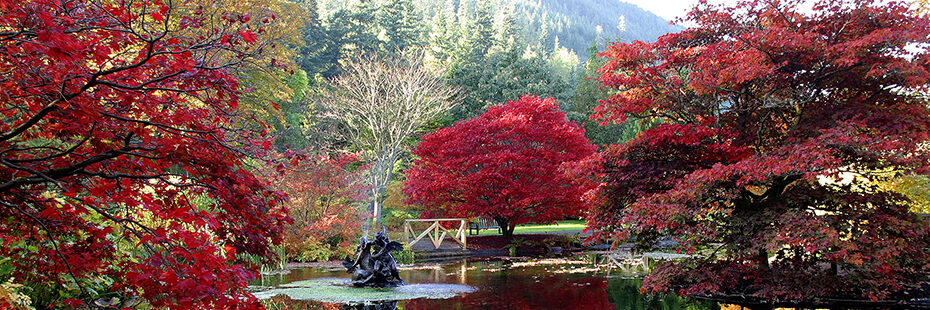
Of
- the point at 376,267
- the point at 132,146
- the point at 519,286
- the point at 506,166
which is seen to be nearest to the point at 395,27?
the point at 506,166

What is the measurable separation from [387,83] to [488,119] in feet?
20.8

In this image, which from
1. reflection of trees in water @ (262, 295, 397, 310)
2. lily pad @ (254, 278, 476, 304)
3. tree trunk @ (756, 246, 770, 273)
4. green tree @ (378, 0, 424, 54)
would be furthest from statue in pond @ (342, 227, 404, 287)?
green tree @ (378, 0, 424, 54)

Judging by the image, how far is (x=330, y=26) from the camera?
4122cm

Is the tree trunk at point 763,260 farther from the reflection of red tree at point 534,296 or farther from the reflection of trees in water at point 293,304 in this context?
the reflection of trees in water at point 293,304

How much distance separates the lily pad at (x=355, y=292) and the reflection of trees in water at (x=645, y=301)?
2.20 meters

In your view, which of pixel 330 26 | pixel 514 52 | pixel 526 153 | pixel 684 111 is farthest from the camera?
pixel 330 26

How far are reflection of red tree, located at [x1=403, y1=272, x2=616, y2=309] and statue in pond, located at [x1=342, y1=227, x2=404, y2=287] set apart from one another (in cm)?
152

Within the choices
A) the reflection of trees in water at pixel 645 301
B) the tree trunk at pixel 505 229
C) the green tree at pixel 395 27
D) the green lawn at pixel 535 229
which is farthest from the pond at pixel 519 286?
the green tree at pixel 395 27

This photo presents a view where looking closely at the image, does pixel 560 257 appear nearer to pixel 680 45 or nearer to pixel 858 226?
pixel 680 45

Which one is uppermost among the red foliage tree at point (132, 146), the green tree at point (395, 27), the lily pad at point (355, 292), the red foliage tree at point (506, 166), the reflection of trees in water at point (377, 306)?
the green tree at point (395, 27)

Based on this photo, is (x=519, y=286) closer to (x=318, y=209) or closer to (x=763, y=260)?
(x=763, y=260)

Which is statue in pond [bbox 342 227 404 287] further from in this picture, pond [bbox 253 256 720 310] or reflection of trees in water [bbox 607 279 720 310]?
reflection of trees in water [bbox 607 279 720 310]

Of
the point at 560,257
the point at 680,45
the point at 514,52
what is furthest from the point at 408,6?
the point at 680,45

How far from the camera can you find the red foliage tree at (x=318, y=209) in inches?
605
